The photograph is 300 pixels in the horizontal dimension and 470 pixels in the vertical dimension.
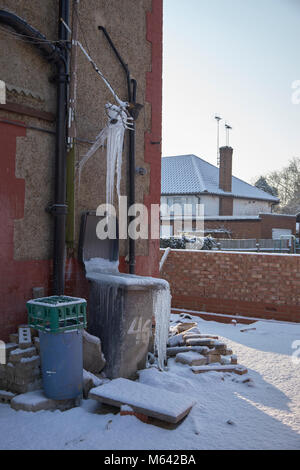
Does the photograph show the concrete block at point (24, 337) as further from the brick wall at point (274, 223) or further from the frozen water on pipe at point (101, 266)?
the brick wall at point (274, 223)

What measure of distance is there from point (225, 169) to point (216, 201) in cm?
245

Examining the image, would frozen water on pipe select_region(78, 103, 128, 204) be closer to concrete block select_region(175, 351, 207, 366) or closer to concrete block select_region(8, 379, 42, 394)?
concrete block select_region(175, 351, 207, 366)

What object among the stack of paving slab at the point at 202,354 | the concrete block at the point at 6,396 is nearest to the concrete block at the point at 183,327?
the stack of paving slab at the point at 202,354

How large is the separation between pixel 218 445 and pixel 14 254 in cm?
301

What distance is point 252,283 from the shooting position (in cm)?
927

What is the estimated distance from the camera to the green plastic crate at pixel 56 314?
3.89 meters

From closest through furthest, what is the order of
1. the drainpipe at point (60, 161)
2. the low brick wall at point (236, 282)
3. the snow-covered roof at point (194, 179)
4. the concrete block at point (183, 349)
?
1. the drainpipe at point (60, 161)
2. the concrete block at point (183, 349)
3. the low brick wall at point (236, 282)
4. the snow-covered roof at point (194, 179)

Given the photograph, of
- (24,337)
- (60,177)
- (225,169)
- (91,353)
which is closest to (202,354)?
(91,353)

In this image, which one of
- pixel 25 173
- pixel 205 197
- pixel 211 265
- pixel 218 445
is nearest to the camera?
pixel 218 445

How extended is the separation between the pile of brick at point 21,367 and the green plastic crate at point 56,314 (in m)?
0.28

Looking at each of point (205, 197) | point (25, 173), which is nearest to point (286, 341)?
point (25, 173)

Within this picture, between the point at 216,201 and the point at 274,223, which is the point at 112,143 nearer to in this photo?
the point at 274,223

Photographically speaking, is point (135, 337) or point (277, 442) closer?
point (277, 442)
